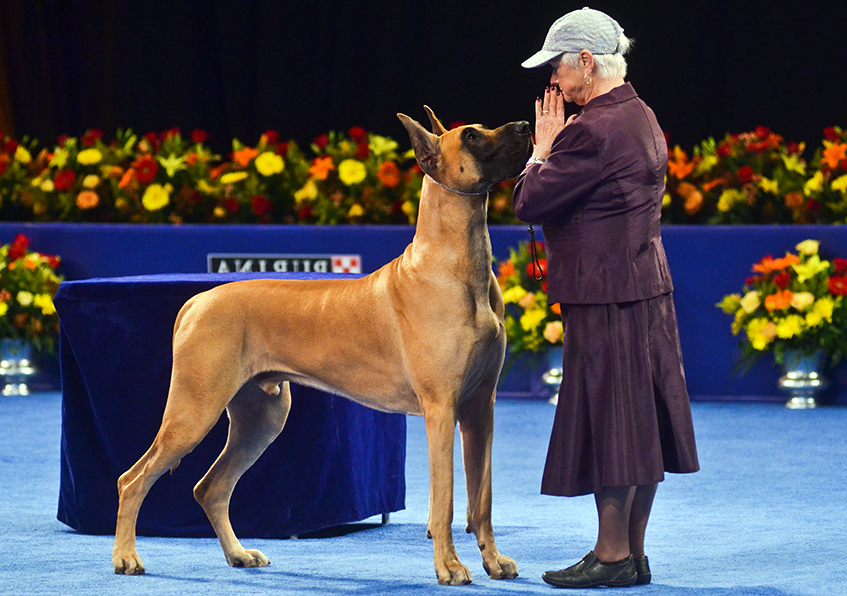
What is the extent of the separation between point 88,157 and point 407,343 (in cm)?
561

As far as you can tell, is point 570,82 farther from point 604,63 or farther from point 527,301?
point 527,301

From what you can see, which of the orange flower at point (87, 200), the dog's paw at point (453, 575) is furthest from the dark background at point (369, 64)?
the dog's paw at point (453, 575)

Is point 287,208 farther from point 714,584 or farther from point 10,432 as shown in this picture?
point 714,584

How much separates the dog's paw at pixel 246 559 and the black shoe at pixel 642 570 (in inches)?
43.7

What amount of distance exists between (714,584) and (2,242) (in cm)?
604

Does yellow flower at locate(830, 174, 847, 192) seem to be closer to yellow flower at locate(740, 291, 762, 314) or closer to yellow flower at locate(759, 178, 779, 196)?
yellow flower at locate(759, 178, 779, 196)

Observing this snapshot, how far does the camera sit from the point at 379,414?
4570 millimetres

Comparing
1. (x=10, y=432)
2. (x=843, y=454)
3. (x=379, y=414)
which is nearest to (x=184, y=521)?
(x=379, y=414)

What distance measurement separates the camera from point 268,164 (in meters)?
8.34

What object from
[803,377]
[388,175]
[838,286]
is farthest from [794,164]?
[388,175]

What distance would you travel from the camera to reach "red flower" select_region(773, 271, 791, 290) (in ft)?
23.1

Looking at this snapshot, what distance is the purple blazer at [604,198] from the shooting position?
3.37 m

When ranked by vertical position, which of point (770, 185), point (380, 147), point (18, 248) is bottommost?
point (18, 248)

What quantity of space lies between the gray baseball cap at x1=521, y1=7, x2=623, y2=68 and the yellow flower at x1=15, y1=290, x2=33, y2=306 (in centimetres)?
518
